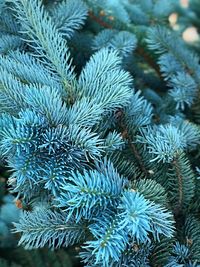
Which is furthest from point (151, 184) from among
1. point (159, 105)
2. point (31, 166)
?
point (159, 105)

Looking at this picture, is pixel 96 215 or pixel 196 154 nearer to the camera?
pixel 96 215

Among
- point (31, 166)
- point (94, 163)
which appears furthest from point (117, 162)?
point (31, 166)

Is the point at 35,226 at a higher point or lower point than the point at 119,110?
lower

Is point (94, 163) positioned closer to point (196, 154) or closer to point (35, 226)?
point (35, 226)

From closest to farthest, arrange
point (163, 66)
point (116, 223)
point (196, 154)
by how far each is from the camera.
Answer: point (116, 223) < point (196, 154) < point (163, 66)

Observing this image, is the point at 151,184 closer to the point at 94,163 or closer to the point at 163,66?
the point at 94,163

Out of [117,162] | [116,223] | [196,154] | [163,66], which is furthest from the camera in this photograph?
[163,66]
